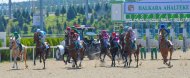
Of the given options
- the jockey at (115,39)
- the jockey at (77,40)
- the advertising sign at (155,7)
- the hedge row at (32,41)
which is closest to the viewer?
the jockey at (77,40)

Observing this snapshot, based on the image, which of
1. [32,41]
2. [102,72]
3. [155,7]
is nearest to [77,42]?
[102,72]

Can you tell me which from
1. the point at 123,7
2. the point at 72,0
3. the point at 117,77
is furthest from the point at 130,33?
the point at 72,0

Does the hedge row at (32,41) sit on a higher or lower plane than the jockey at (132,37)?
lower

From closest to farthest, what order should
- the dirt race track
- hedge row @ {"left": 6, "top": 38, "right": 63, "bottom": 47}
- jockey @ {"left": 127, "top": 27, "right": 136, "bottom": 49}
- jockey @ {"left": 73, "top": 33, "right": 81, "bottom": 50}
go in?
the dirt race track, jockey @ {"left": 73, "top": 33, "right": 81, "bottom": 50}, jockey @ {"left": 127, "top": 27, "right": 136, "bottom": 49}, hedge row @ {"left": 6, "top": 38, "right": 63, "bottom": 47}

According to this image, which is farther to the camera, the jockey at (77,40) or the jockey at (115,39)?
the jockey at (115,39)

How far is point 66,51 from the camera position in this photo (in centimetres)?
2778

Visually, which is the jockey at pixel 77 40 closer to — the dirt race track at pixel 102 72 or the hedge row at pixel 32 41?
the dirt race track at pixel 102 72

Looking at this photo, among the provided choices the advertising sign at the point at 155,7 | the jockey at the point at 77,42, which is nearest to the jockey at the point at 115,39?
the jockey at the point at 77,42

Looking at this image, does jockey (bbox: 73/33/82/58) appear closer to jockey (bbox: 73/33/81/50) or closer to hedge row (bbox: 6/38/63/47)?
jockey (bbox: 73/33/81/50)

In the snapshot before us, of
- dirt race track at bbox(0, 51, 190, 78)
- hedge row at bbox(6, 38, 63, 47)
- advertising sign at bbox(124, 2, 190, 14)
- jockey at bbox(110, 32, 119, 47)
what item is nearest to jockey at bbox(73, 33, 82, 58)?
dirt race track at bbox(0, 51, 190, 78)

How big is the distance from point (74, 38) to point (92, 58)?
9.01 meters

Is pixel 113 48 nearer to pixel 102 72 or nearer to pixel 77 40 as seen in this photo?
pixel 77 40

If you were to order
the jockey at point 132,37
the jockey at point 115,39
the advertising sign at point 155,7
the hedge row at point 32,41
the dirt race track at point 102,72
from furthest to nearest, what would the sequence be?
the advertising sign at point 155,7
the hedge row at point 32,41
the jockey at point 115,39
the jockey at point 132,37
the dirt race track at point 102,72

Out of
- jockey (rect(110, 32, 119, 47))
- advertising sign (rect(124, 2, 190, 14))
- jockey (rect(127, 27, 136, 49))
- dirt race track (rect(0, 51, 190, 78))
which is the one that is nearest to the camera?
dirt race track (rect(0, 51, 190, 78))
